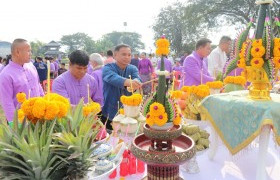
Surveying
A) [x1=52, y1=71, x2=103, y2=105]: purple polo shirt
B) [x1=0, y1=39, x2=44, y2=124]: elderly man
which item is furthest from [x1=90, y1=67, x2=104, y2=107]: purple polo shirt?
[x1=0, y1=39, x2=44, y2=124]: elderly man

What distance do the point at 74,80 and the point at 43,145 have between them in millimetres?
1204

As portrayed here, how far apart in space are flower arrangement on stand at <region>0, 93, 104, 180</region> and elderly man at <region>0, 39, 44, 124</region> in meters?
1.23

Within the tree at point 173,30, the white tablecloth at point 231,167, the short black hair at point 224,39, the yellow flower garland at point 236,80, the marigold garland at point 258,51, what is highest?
the tree at point 173,30

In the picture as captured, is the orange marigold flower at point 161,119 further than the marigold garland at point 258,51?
No

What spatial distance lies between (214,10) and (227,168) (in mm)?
15258

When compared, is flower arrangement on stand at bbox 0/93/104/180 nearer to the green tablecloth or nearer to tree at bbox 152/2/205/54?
the green tablecloth

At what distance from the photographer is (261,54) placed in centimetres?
128

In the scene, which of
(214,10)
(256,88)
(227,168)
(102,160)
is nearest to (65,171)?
(102,160)

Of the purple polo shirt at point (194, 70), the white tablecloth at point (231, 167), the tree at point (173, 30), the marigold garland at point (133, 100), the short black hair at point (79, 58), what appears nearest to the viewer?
the white tablecloth at point (231, 167)

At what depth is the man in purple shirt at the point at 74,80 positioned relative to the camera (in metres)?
1.89

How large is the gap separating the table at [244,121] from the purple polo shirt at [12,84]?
5.24 ft

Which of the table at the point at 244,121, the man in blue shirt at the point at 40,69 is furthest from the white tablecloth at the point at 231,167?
the man in blue shirt at the point at 40,69

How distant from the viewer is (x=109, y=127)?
7.57ft

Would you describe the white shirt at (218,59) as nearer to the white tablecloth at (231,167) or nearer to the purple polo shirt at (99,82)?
the purple polo shirt at (99,82)
